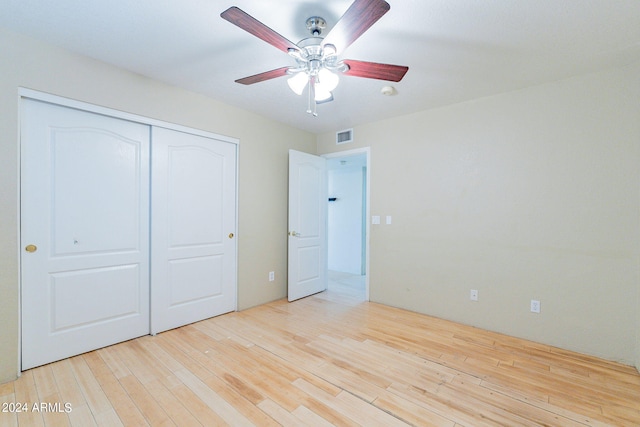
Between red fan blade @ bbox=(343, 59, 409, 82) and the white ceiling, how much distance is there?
293mm

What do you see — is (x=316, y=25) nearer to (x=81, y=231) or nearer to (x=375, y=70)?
(x=375, y=70)

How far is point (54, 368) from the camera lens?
83.4 inches

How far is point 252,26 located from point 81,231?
2.19 metres

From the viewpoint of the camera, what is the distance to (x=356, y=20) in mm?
1372

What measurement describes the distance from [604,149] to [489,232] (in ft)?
3.73

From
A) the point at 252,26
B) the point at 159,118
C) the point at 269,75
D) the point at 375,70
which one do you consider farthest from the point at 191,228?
the point at 375,70

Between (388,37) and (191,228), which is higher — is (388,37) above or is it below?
above

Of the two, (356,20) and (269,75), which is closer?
(356,20)

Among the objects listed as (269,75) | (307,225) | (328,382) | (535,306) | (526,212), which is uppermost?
(269,75)

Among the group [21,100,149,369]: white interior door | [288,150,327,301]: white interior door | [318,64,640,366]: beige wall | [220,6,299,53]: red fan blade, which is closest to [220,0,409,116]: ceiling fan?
[220,6,299,53]: red fan blade

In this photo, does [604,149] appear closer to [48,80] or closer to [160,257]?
[160,257]

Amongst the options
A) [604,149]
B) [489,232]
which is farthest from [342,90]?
[604,149]

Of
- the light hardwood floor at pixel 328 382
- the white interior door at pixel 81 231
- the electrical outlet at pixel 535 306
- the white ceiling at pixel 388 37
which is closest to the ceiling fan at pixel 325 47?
the white ceiling at pixel 388 37

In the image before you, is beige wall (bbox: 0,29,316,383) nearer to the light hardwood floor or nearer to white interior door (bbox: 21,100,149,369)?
white interior door (bbox: 21,100,149,369)
